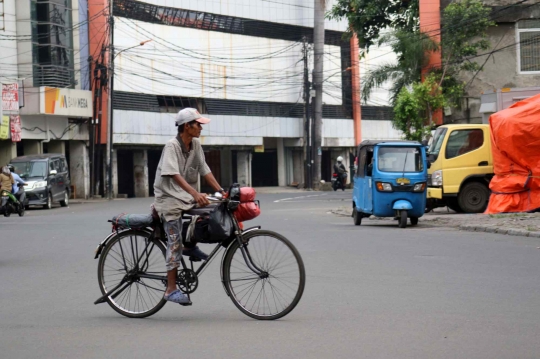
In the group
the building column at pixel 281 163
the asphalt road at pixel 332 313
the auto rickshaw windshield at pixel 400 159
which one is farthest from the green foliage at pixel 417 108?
the building column at pixel 281 163

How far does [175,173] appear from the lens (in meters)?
7.97

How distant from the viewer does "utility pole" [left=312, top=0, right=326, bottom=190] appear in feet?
188

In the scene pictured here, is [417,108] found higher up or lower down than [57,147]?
higher up

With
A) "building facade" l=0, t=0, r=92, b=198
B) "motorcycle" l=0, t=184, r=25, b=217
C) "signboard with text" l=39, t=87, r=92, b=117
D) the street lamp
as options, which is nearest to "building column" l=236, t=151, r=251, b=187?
"building facade" l=0, t=0, r=92, b=198

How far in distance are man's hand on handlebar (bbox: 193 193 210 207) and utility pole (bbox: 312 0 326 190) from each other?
49840mm

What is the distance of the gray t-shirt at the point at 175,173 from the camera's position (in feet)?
26.3

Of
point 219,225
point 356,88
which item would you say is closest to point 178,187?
point 219,225

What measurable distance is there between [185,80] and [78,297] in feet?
158

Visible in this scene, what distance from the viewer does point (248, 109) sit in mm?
62344

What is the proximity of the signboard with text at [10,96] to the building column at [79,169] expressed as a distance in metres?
7.15

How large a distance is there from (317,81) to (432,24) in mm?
21907

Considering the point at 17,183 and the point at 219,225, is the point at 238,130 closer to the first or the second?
the point at 17,183

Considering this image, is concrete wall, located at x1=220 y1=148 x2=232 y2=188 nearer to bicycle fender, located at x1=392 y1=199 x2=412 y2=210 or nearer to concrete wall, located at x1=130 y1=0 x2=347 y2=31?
concrete wall, located at x1=130 y1=0 x2=347 y2=31

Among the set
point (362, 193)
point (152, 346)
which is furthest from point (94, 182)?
point (152, 346)
